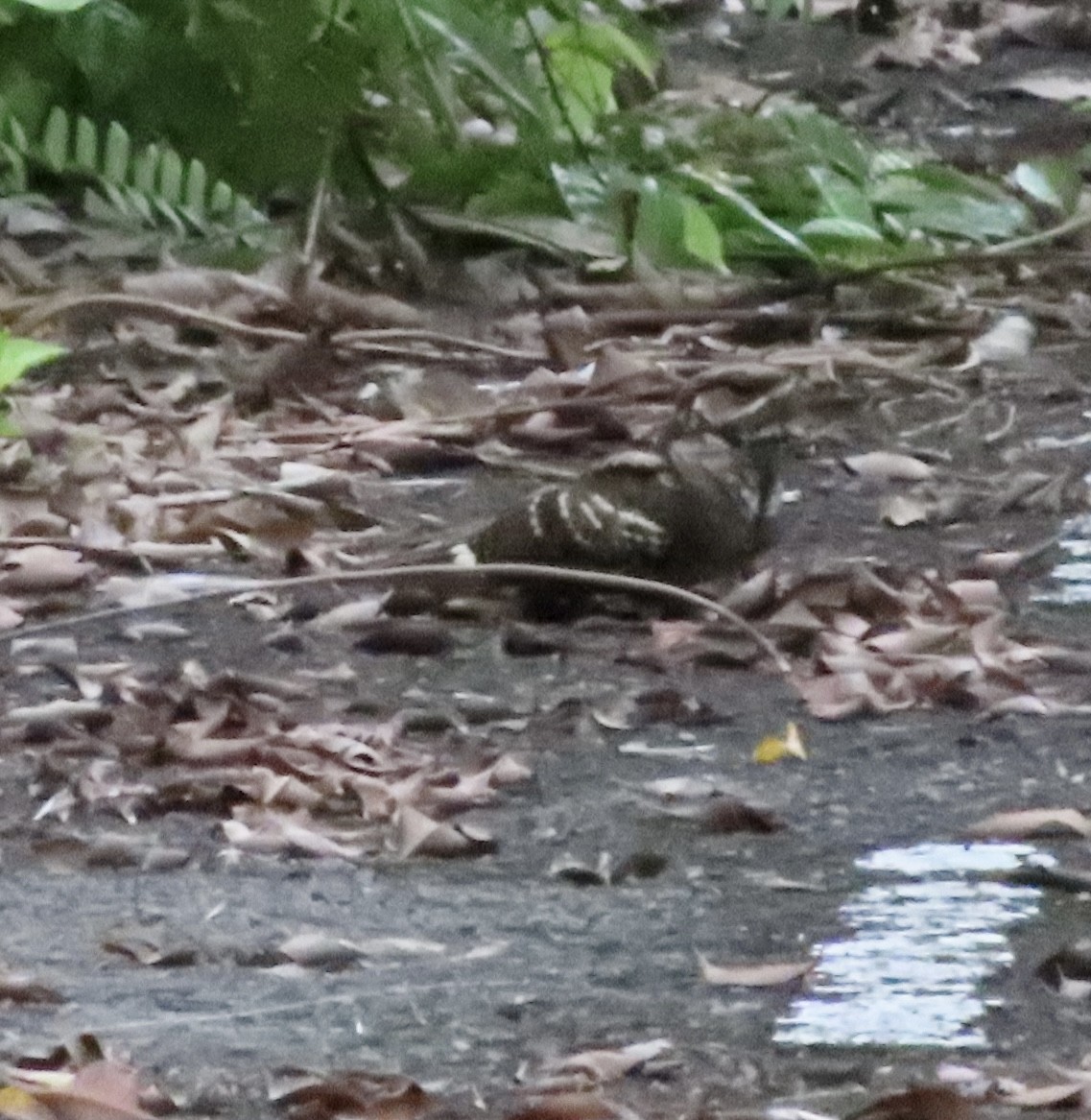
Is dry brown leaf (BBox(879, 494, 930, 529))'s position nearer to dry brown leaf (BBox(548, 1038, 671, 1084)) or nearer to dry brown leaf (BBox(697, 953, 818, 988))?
dry brown leaf (BBox(697, 953, 818, 988))

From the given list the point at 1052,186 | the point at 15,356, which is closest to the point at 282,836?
the point at 15,356

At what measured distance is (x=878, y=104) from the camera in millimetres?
7910

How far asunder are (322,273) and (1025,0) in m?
4.06

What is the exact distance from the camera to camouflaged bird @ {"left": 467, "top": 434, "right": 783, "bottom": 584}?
396cm

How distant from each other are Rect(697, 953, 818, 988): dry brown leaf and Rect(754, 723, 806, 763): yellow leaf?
723 millimetres

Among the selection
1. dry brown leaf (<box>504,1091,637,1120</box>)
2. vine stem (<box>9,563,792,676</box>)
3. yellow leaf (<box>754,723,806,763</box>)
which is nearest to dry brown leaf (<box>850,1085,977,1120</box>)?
dry brown leaf (<box>504,1091,637,1120</box>)

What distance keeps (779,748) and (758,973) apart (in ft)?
2.62

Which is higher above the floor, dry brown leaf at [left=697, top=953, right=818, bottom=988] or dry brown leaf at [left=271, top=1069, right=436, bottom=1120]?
dry brown leaf at [left=271, top=1069, right=436, bottom=1120]

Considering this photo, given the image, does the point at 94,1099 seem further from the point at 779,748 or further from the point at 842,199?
the point at 842,199

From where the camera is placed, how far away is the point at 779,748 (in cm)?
339

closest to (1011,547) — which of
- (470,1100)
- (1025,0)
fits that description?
(470,1100)

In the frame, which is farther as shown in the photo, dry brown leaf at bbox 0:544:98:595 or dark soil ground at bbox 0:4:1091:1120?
dry brown leaf at bbox 0:544:98:595

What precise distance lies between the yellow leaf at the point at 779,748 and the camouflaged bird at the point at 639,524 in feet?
1.90

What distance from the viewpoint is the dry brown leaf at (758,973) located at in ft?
8.51
